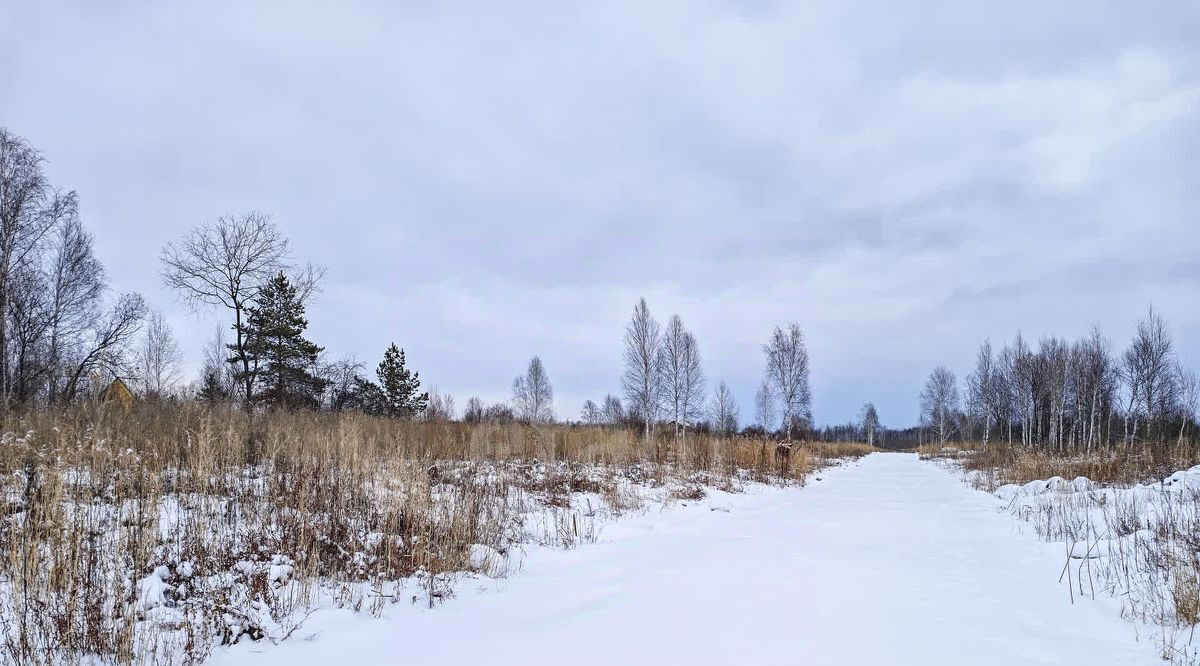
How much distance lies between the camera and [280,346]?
26.2 metres

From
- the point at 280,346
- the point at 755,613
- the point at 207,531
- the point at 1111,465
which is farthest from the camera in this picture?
the point at 280,346

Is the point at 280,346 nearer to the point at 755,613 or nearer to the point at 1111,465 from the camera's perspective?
the point at 755,613

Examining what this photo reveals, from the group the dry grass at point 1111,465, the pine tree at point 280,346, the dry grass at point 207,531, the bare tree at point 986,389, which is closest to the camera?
the dry grass at point 207,531

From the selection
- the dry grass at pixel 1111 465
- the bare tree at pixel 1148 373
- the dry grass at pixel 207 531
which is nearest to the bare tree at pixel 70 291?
the dry grass at pixel 207 531

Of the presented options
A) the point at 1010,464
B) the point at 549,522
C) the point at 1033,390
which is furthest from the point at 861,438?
the point at 549,522

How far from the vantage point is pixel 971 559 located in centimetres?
654

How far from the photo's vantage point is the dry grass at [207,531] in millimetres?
3586

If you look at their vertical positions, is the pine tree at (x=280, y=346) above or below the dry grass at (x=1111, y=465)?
above

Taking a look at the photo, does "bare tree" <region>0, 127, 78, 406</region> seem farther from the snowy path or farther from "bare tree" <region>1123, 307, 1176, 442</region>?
"bare tree" <region>1123, 307, 1176, 442</region>

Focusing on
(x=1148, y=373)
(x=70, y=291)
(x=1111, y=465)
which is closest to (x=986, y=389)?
(x=1148, y=373)

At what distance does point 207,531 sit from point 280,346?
23723mm

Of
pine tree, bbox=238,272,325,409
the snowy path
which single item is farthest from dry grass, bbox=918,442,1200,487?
pine tree, bbox=238,272,325,409

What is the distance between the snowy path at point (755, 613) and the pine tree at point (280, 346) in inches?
870

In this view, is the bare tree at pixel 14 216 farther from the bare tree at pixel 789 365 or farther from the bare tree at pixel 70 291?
the bare tree at pixel 789 365
